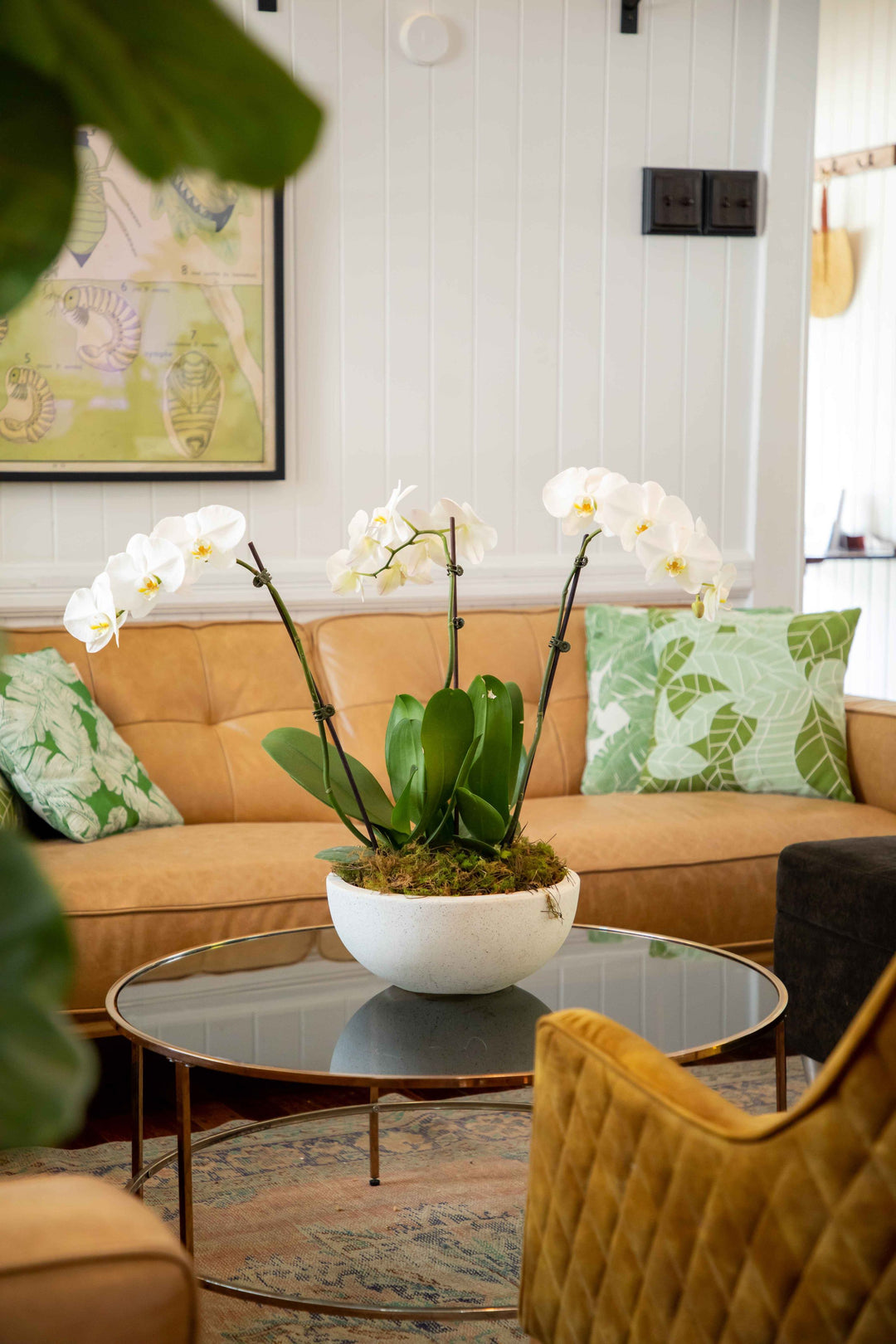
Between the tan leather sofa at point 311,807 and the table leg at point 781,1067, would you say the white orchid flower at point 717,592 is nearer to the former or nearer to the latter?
the table leg at point 781,1067

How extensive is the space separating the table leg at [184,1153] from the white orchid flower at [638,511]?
30.2 inches

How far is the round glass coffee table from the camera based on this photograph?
4.57 ft

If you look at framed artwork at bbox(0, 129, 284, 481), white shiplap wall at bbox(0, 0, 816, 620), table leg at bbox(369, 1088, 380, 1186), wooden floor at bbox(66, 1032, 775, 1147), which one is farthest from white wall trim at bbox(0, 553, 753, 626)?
table leg at bbox(369, 1088, 380, 1186)

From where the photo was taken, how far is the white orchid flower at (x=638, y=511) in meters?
1.46

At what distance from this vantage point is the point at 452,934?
1.47 metres

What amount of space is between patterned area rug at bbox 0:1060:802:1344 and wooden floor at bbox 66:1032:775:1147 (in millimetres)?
51

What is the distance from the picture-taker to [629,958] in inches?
70.9

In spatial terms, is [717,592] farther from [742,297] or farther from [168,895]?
[742,297]

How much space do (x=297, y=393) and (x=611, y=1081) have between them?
2420mm

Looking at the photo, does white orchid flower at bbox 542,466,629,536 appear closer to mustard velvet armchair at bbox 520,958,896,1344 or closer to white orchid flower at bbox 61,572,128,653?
white orchid flower at bbox 61,572,128,653

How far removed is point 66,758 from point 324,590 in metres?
0.99

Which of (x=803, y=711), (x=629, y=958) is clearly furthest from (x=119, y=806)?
(x=803, y=711)

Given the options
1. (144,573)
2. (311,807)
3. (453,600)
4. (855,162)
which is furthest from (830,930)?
(855,162)

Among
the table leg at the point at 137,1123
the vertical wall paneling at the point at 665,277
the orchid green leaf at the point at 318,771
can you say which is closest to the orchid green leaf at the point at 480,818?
the orchid green leaf at the point at 318,771
